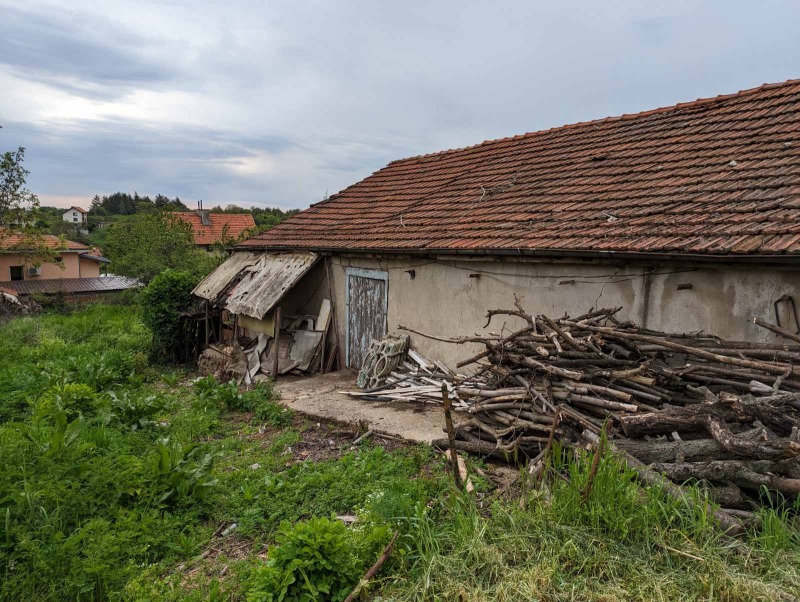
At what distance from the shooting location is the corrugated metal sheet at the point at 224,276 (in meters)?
12.8

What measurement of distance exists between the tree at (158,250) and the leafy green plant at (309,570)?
2017 cm

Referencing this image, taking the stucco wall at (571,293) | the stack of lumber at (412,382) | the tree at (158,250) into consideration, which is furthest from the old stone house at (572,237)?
the tree at (158,250)

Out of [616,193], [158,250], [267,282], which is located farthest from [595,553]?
[158,250]

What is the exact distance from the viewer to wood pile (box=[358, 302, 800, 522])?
4.05 metres

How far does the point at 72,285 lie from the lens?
3581 centimetres

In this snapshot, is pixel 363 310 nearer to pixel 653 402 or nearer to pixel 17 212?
pixel 653 402

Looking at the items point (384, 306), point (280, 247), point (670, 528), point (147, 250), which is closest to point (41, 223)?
point (147, 250)

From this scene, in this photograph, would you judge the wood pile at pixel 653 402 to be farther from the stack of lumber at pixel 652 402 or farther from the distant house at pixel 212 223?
the distant house at pixel 212 223

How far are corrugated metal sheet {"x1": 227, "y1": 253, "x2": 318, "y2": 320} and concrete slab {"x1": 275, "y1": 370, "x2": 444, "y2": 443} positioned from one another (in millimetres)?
1609

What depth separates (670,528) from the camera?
11.7ft

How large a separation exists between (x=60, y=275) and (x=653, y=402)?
45.1m

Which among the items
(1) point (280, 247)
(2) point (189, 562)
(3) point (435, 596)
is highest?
(1) point (280, 247)

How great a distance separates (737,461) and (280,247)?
10.5 metres

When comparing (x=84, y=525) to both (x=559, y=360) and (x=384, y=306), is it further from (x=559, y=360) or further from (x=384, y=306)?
(x=384, y=306)
